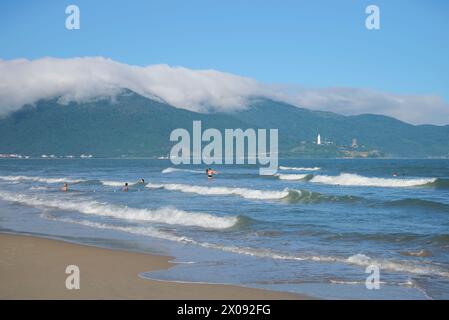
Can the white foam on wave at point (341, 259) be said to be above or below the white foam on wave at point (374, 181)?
above

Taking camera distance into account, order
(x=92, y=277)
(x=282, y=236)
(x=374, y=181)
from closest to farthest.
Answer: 1. (x=92, y=277)
2. (x=282, y=236)
3. (x=374, y=181)

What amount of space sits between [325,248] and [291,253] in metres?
1.27

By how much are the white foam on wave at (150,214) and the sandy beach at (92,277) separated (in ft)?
22.8

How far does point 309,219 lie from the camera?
22.1 meters

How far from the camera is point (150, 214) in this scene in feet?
79.7

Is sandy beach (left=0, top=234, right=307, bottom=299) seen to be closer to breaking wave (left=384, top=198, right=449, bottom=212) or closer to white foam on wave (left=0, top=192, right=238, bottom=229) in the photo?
white foam on wave (left=0, top=192, right=238, bottom=229)

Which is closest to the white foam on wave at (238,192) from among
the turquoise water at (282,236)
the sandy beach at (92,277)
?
the turquoise water at (282,236)

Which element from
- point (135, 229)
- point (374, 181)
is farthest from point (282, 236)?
point (374, 181)

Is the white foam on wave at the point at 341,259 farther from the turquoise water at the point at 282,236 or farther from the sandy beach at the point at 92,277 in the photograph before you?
the sandy beach at the point at 92,277

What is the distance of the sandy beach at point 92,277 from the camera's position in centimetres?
973

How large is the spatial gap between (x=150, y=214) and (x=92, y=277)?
42.9 feet

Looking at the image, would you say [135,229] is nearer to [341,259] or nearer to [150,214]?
[150,214]
